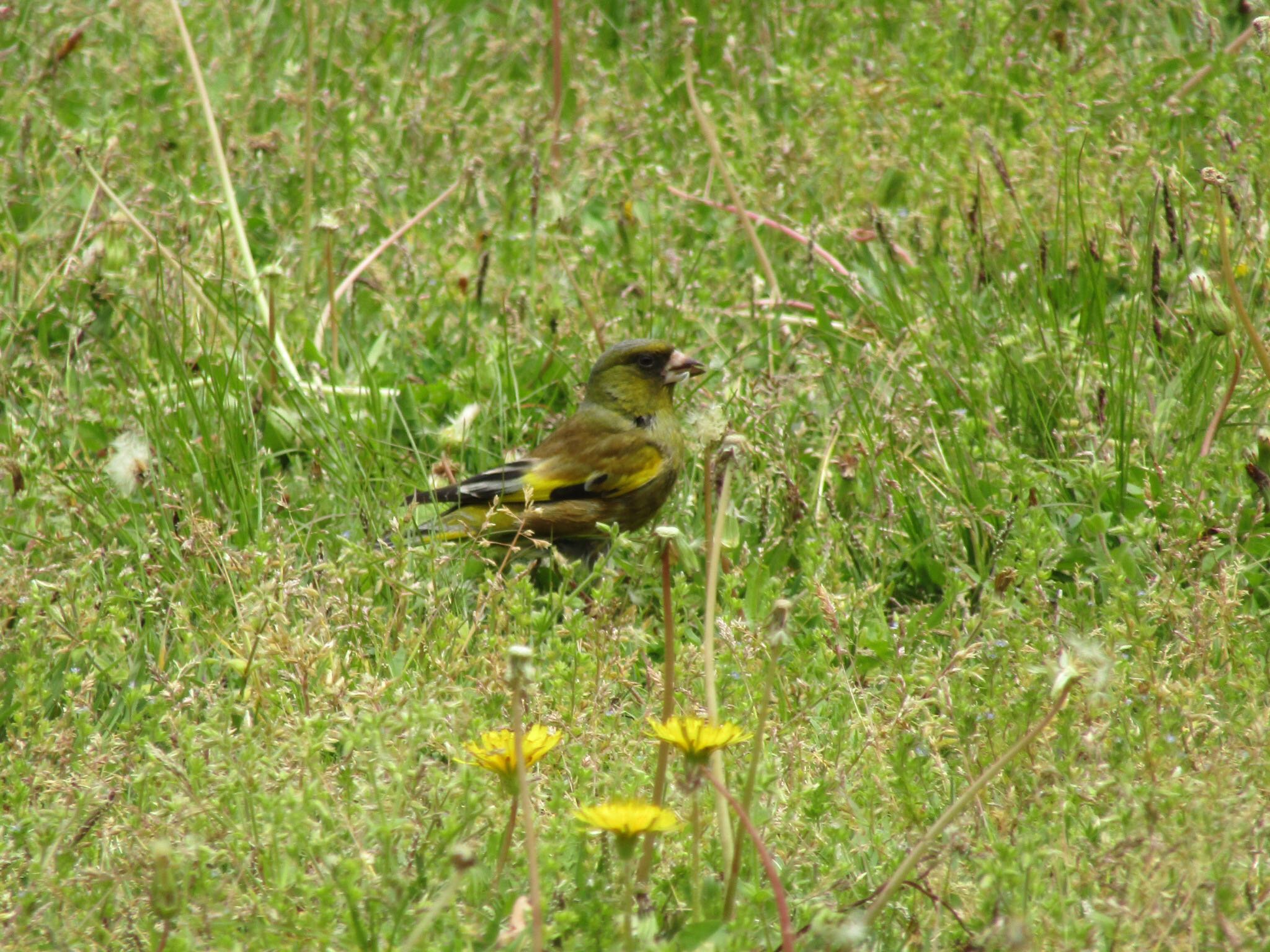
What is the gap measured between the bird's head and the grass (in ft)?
0.72

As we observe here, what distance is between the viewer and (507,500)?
177 inches

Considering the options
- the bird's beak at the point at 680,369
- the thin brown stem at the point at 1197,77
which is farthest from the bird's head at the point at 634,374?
the thin brown stem at the point at 1197,77

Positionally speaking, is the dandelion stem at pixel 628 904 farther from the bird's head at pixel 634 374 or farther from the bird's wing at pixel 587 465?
the bird's head at pixel 634 374

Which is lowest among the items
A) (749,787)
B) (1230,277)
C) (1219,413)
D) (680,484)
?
(680,484)

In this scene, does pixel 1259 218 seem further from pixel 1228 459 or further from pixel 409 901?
pixel 409 901

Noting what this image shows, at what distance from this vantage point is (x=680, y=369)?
4.74 metres

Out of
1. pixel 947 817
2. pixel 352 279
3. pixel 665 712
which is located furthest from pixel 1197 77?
pixel 947 817

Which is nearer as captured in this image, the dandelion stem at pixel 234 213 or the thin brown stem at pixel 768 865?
the thin brown stem at pixel 768 865

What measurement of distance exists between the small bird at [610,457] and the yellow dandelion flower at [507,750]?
2057 millimetres

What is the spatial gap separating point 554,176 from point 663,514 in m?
1.78

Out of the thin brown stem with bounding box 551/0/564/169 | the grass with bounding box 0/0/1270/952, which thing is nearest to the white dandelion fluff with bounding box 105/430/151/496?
the grass with bounding box 0/0/1270/952

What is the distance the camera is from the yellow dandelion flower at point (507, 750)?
228cm

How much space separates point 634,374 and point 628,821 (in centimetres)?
278

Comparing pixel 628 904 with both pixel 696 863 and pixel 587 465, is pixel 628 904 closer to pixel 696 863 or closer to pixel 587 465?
pixel 696 863
